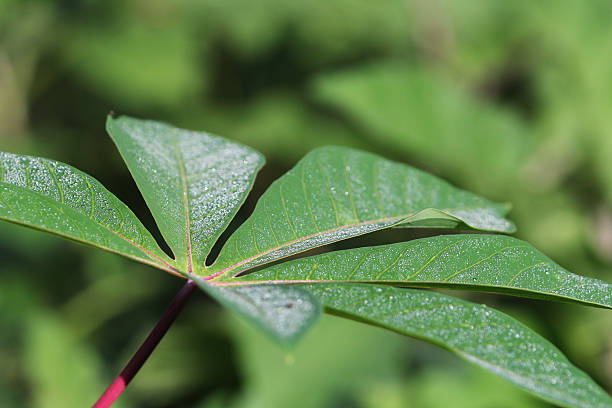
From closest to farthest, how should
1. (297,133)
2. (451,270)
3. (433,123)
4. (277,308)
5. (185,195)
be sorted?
(277,308) < (451,270) < (185,195) < (433,123) < (297,133)

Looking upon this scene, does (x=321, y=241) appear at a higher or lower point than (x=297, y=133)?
higher

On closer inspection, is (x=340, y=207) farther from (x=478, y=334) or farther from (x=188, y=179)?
(x=478, y=334)

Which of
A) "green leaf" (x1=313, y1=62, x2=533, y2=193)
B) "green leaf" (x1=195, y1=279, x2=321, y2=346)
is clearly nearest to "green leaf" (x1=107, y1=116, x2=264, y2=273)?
"green leaf" (x1=195, y1=279, x2=321, y2=346)

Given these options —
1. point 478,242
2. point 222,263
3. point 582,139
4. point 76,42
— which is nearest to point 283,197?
point 222,263

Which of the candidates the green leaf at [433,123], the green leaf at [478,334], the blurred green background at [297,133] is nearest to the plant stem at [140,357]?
the green leaf at [478,334]

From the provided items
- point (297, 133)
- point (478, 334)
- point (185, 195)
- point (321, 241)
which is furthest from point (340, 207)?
point (297, 133)

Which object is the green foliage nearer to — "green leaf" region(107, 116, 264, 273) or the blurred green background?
"green leaf" region(107, 116, 264, 273)

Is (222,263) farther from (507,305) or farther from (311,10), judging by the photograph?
(311,10)

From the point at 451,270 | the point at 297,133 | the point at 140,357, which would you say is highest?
the point at 451,270
